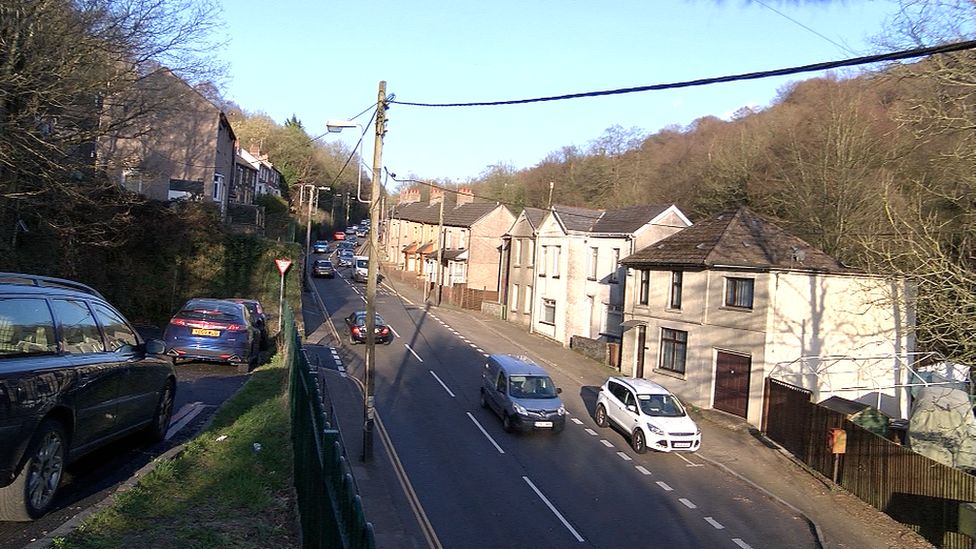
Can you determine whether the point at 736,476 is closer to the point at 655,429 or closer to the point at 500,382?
the point at 655,429

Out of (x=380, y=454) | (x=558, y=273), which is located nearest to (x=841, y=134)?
(x=558, y=273)

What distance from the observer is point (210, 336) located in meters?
15.8

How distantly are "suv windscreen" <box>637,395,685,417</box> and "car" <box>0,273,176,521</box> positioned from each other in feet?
46.4

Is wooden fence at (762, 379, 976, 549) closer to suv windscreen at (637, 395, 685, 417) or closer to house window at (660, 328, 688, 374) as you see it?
suv windscreen at (637, 395, 685, 417)

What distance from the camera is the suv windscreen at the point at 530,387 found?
20.0 metres

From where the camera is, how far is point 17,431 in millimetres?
4980

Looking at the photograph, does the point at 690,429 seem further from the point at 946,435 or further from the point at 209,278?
the point at 209,278

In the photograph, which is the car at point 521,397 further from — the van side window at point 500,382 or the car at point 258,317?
the car at point 258,317

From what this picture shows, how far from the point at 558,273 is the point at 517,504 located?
2857 cm

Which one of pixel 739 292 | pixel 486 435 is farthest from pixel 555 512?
pixel 739 292

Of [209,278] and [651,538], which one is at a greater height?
[209,278]

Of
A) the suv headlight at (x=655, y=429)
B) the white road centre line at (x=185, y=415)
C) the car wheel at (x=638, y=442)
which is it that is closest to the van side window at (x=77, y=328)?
the white road centre line at (x=185, y=415)

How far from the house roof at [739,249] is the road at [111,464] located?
18.3 meters

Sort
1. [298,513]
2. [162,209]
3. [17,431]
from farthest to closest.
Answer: [162,209] < [298,513] < [17,431]
